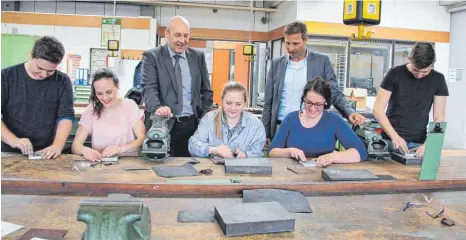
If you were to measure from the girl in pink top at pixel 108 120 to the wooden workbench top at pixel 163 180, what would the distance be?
0.23m

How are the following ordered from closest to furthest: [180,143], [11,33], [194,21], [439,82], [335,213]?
[335,213]
[439,82]
[180,143]
[11,33]
[194,21]

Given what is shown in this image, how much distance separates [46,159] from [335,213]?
1469 millimetres

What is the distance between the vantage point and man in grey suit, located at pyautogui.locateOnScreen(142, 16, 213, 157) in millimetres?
2852

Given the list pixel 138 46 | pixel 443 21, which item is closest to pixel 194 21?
pixel 138 46

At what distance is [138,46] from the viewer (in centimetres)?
756

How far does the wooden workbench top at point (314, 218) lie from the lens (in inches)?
53.2

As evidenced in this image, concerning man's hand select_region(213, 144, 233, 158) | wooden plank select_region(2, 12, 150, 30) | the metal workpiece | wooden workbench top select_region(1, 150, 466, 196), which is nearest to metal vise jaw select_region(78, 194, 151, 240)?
wooden workbench top select_region(1, 150, 466, 196)

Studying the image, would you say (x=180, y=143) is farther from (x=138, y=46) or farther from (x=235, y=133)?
A: (x=138, y=46)

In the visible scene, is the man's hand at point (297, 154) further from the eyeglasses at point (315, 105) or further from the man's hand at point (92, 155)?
the man's hand at point (92, 155)

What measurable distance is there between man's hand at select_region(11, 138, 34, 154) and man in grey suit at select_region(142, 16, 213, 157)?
2.52ft

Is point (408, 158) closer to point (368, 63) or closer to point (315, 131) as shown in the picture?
point (315, 131)

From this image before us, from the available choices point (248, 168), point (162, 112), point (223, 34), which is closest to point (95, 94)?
point (162, 112)

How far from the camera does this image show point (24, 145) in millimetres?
2268

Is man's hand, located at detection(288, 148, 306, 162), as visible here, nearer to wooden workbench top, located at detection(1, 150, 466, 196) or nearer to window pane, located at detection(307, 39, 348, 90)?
wooden workbench top, located at detection(1, 150, 466, 196)
